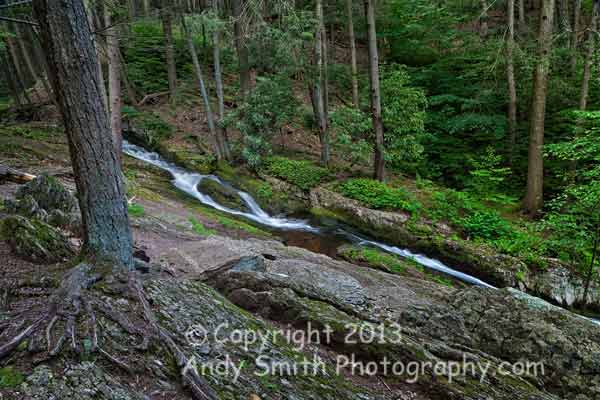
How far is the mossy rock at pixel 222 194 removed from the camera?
42.3 feet

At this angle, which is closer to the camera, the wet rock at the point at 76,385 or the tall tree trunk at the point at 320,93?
the wet rock at the point at 76,385

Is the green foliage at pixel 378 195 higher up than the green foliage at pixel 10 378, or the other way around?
the green foliage at pixel 10 378

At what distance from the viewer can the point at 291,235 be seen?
37.0 ft

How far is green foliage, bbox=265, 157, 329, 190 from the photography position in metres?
13.8

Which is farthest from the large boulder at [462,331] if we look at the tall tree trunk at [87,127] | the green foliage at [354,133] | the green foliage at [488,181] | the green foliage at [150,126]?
the green foliage at [150,126]

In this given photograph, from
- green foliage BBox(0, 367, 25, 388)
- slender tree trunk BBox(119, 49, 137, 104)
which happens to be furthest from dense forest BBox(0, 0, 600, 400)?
slender tree trunk BBox(119, 49, 137, 104)

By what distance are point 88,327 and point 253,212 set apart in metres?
10.3

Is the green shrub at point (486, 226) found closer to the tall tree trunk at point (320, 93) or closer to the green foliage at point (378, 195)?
the green foliage at point (378, 195)

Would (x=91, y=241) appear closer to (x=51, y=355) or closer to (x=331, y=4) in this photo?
(x=51, y=355)

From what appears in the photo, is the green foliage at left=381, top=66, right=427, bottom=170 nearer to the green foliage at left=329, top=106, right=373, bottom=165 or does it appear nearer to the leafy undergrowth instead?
the green foliage at left=329, top=106, right=373, bottom=165

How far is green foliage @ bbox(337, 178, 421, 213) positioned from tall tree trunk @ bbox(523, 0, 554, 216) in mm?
3742

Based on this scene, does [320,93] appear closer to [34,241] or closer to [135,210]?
[135,210]

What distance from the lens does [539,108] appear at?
36.2 feet

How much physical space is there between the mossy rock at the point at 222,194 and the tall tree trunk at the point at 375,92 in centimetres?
531
